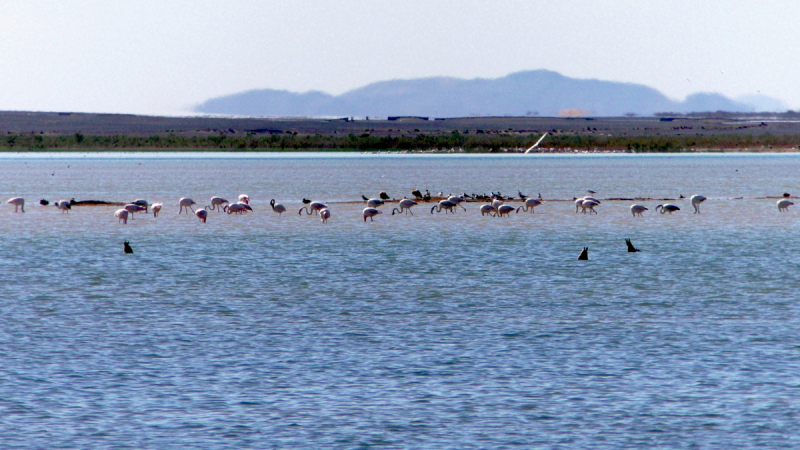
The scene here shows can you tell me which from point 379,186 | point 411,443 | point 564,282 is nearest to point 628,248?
point 564,282

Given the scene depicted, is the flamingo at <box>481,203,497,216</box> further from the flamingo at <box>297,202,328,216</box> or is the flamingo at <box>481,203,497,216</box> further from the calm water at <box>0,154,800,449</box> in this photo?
the calm water at <box>0,154,800,449</box>

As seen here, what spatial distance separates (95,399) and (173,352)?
106 inches

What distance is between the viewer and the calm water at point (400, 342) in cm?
1124

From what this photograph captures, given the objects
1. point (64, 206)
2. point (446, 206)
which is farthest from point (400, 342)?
point (64, 206)

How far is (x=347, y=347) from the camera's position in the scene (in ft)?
50.2

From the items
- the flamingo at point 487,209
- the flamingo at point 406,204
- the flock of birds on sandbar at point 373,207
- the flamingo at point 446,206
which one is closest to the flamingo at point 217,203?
the flock of birds on sandbar at point 373,207

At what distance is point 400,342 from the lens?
15.6 m

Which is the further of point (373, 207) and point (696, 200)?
point (696, 200)

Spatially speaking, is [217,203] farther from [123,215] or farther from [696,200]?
[696,200]

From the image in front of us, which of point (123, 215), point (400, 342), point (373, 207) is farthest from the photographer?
point (373, 207)

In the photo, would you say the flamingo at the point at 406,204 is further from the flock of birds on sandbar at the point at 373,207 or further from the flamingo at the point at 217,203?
the flamingo at the point at 217,203

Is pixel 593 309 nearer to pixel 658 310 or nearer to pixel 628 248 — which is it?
pixel 658 310

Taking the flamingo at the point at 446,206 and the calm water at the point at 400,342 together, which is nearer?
the calm water at the point at 400,342

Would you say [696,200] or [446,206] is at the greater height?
[696,200]
